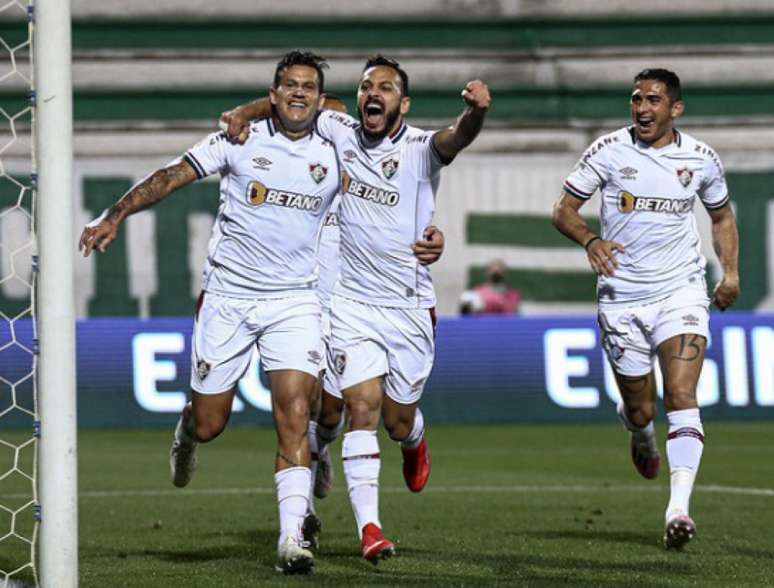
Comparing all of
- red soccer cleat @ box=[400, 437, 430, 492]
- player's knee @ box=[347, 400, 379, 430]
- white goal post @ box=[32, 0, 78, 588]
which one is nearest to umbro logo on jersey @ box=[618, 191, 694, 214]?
red soccer cleat @ box=[400, 437, 430, 492]

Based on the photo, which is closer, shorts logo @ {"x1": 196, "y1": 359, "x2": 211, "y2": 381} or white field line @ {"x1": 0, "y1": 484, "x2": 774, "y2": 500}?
shorts logo @ {"x1": 196, "y1": 359, "x2": 211, "y2": 381}

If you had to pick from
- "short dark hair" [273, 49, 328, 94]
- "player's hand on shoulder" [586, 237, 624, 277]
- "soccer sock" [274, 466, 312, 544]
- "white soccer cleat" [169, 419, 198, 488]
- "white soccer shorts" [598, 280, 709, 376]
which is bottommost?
"soccer sock" [274, 466, 312, 544]

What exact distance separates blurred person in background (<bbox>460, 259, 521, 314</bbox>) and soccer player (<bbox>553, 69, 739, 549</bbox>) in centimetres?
1134

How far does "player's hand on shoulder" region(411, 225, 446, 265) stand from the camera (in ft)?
26.5

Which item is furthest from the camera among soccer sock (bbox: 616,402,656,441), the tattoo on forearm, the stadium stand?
the stadium stand

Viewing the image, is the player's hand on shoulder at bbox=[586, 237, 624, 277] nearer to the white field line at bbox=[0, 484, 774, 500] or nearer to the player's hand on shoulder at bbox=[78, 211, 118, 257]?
the player's hand on shoulder at bbox=[78, 211, 118, 257]

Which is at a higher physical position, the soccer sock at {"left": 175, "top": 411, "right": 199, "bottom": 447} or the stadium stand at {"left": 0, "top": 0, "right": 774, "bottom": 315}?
the stadium stand at {"left": 0, "top": 0, "right": 774, "bottom": 315}

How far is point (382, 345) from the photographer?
8.37 meters

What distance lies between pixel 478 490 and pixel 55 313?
5.93 metres

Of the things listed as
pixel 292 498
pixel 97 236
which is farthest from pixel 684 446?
pixel 97 236

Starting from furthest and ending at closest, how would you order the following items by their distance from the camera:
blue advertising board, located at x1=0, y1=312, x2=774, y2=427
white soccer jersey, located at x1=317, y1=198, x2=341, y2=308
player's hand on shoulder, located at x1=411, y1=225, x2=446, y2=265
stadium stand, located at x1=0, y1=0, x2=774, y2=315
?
stadium stand, located at x1=0, y1=0, x2=774, y2=315 < blue advertising board, located at x1=0, y1=312, x2=774, y2=427 < white soccer jersey, located at x1=317, y1=198, x2=341, y2=308 < player's hand on shoulder, located at x1=411, y1=225, x2=446, y2=265

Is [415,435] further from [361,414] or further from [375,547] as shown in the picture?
[375,547]

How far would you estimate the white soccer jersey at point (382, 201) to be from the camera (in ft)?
27.1

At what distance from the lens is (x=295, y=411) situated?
25.5 ft
